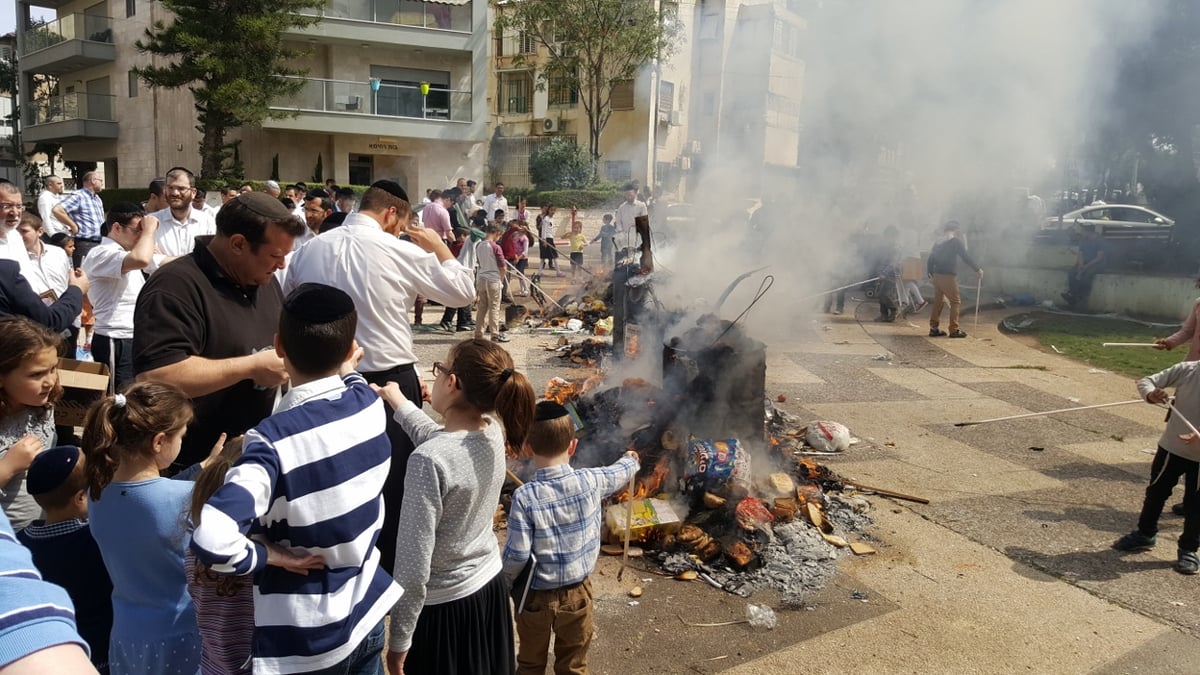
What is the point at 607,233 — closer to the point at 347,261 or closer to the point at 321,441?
the point at 347,261

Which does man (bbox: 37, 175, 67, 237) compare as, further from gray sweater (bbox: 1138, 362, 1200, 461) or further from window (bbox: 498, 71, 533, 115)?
window (bbox: 498, 71, 533, 115)

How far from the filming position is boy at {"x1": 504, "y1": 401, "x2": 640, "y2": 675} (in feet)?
9.48

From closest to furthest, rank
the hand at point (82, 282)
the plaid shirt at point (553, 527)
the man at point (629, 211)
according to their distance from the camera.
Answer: the plaid shirt at point (553, 527) → the hand at point (82, 282) → the man at point (629, 211)

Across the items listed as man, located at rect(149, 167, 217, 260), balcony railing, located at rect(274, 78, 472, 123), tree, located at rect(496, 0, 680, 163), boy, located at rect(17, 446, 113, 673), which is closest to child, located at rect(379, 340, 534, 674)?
boy, located at rect(17, 446, 113, 673)

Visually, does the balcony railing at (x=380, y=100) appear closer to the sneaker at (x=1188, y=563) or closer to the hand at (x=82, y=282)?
the hand at (x=82, y=282)

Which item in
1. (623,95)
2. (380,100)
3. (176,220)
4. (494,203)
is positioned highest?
(623,95)

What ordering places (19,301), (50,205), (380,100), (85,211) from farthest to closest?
(380,100)
(85,211)
(50,205)
(19,301)

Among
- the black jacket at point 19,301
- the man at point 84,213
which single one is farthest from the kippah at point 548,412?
the man at point 84,213

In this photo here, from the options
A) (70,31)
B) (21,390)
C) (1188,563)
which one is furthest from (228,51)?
(1188,563)

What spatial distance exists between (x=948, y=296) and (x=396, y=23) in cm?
2129

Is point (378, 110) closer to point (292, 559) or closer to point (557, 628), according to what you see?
point (557, 628)

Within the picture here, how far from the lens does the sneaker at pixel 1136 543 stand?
494cm

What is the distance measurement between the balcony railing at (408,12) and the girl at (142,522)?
87.1 feet

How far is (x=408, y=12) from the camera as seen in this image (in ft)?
87.8
